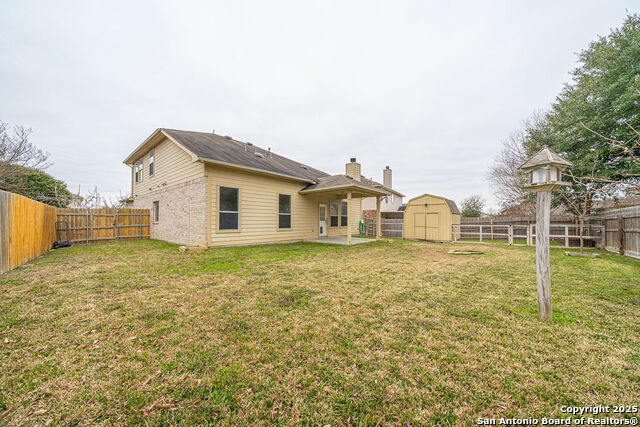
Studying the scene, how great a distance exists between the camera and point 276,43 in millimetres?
11086

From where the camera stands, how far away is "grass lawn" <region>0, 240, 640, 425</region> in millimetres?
1531

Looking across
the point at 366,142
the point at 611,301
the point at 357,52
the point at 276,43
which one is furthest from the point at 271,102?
the point at 611,301

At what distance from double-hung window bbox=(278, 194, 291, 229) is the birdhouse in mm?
9248

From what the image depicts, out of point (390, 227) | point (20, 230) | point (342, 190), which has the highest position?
point (342, 190)

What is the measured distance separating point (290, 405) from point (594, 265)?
28.8 feet

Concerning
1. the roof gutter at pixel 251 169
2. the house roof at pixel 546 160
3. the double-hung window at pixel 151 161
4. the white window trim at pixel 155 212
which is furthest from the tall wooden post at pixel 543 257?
the double-hung window at pixel 151 161

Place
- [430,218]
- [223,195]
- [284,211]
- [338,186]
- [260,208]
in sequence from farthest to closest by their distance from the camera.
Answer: [430,218] < [284,211] < [260,208] < [338,186] < [223,195]

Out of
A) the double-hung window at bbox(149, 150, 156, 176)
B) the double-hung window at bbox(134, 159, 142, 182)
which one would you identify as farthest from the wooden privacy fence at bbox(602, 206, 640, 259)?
the double-hung window at bbox(134, 159, 142, 182)

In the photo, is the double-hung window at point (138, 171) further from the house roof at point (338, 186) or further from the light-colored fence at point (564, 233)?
the light-colored fence at point (564, 233)

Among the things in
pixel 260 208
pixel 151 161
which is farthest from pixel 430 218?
pixel 151 161

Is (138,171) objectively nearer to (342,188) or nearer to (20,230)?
(20,230)

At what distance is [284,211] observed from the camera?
11172 millimetres

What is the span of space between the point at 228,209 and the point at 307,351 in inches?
312

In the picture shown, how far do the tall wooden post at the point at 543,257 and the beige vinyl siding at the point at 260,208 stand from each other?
29.0ft
